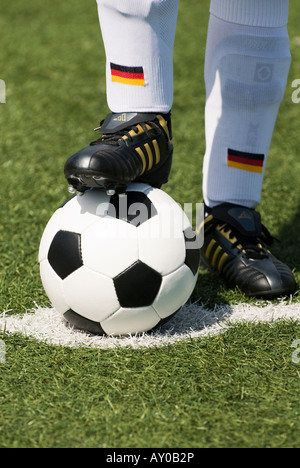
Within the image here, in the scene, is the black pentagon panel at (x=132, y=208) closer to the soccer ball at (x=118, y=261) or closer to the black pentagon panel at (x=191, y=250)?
the soccer ball at (x=118, y=261)

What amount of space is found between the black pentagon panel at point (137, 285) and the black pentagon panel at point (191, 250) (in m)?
0.18

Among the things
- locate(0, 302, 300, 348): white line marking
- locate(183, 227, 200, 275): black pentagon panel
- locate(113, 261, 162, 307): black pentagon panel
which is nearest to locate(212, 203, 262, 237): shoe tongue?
locate(0, 302, 300, 348): white line marking

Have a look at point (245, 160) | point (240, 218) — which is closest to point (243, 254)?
point (240, 218)

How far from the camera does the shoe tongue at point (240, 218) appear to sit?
11.1ft

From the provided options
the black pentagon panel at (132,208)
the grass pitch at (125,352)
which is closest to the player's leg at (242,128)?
the grass pitch at (125,352)

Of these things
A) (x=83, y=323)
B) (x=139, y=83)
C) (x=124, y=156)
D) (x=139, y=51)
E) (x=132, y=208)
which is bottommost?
(x=83, y=323)

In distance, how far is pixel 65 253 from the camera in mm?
2697

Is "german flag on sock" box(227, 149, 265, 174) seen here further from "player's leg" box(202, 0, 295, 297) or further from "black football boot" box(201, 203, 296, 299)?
"black football boot" box(201, 203, 296, 299)

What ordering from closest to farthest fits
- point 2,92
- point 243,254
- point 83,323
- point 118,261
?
point 118,261 → point 83,323 → point 243,254 → point 2,92

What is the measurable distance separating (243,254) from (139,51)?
1.11 m

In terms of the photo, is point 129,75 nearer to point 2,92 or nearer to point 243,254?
point 243,254

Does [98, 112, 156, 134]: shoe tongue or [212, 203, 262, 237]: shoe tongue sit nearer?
[98, 112, 156, 134]: shoe tongue

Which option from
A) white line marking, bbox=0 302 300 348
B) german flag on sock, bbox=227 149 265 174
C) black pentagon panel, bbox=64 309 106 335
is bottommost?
white line marking, bbox=0 302 300 348

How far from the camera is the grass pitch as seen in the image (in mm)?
2168
